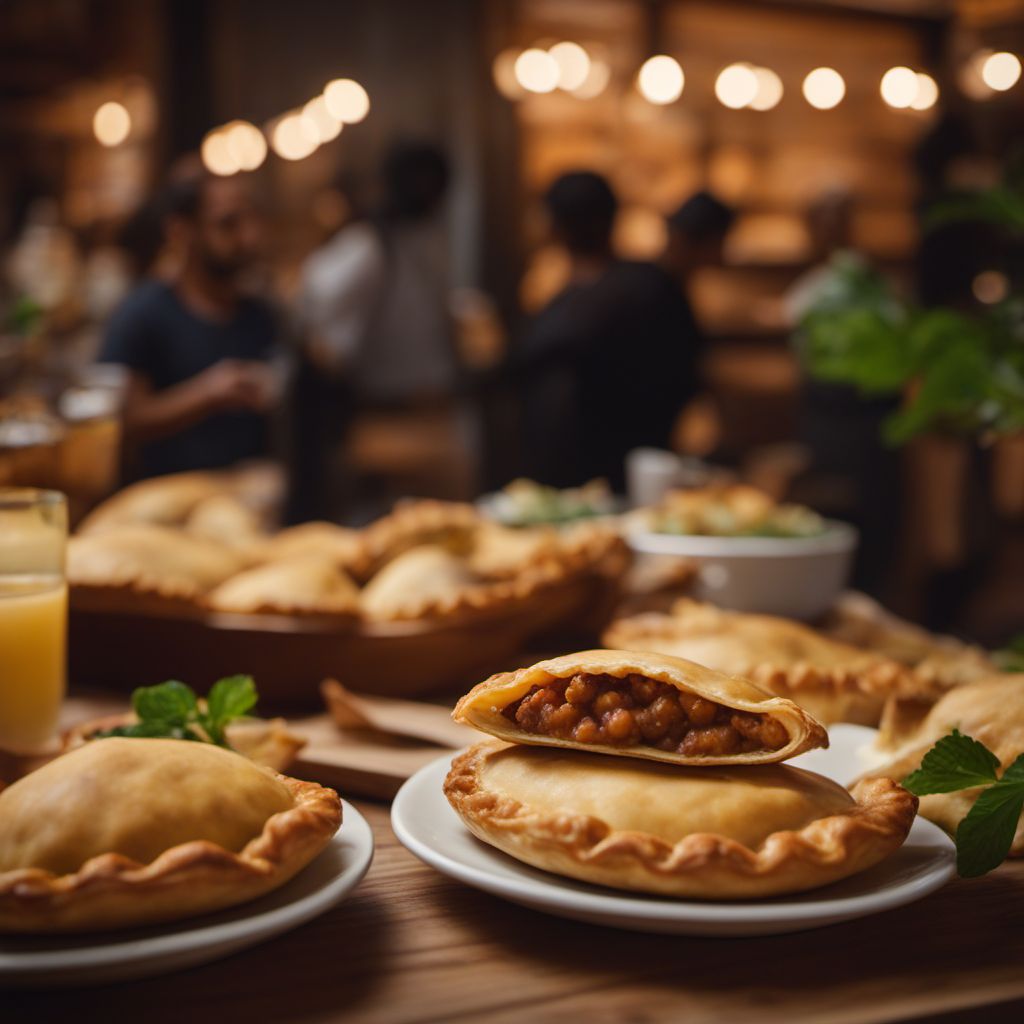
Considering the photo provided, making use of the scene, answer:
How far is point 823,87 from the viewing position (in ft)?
29.8

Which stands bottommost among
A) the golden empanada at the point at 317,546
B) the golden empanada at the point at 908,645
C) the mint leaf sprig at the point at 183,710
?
the golden empanada at the point at 908,645

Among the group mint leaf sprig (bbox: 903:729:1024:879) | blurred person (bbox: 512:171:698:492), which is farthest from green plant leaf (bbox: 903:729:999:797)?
blurred person (bbox: 512:171:698:492)

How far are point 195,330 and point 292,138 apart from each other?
10.6 feet

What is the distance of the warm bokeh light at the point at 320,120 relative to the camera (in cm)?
787

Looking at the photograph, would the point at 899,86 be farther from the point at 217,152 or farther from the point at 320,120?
the point at 217,152

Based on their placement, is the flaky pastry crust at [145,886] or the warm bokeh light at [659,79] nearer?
the flaky pastry crust at [145,886]

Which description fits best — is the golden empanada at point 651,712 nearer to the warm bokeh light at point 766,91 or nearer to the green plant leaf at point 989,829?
the green plant leaf at point 989,829

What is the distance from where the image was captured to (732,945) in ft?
3.24

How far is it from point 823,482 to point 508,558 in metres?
4.65

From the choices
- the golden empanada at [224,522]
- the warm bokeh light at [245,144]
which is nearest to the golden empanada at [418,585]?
the golden empanada at [224,522]

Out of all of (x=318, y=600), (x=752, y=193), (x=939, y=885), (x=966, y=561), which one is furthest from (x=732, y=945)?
(x=752, y=193)

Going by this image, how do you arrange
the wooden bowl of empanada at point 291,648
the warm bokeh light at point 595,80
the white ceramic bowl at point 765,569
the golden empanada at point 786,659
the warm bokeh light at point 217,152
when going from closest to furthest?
the golden empanada at point 786,659
the wooden bowl of empanada at point 291,648
the white ceramic bowl at point 765,569
the warm bokeh light at point 217,152
the warm bokeh light at point 595,80

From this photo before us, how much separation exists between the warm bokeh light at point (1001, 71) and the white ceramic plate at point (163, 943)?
967cm

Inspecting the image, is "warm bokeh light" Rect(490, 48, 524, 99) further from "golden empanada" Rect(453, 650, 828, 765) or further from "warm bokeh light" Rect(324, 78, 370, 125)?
"golden empanada" Rect(453, 650, 828, 765)
